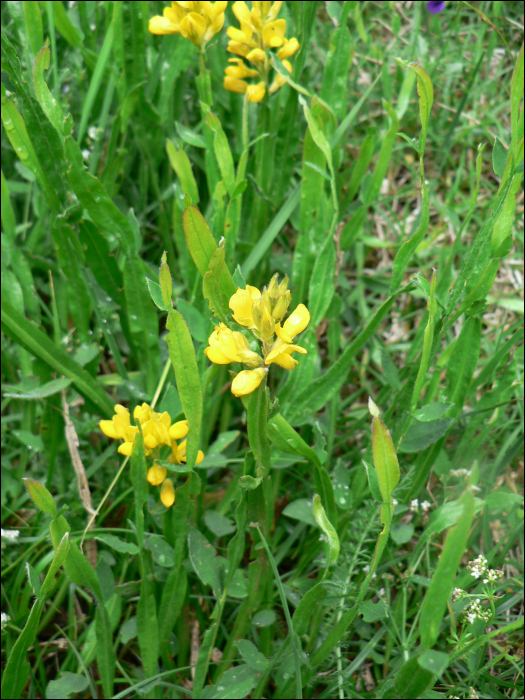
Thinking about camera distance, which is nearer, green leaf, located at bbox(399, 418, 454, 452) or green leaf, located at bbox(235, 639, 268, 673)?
green leaf, located at bbox(235, 639, 268, 673)

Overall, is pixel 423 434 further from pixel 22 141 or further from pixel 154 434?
pixel 22 141

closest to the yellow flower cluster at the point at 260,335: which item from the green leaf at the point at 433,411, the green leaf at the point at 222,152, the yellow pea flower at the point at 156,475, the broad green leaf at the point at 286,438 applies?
the broad green leaf at the point at 286,438

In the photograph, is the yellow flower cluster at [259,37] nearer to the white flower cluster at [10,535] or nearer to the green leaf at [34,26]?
the green leaf at [34,26]

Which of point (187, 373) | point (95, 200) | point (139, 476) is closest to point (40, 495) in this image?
point (139, 476)

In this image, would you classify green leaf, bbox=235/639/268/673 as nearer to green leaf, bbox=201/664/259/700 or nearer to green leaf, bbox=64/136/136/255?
green leaf, bbox=201/664/259/700

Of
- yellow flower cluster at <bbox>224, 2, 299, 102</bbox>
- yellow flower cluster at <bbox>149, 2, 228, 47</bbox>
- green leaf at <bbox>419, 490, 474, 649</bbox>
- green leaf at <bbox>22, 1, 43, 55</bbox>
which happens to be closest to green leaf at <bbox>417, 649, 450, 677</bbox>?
green leaf at <bbox>419, 490, 474, 649</bbox>

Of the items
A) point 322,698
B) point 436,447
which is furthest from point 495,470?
point 322,698

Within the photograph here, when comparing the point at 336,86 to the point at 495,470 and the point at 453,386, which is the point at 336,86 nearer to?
the point at 453,386
